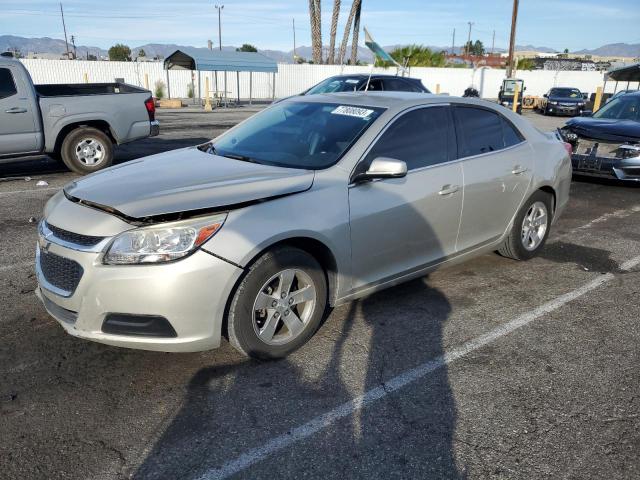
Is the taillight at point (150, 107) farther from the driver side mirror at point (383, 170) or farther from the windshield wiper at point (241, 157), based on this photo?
the driver side mirror at point (383, 170)

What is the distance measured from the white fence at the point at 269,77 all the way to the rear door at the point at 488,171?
82.6 feet

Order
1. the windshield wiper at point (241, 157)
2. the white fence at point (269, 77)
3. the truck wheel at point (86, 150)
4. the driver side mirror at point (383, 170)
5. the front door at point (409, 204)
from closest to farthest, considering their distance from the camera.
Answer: the driver side mirror at point (383, 170), the front door at point (409, 204), the windshield wiper at point (241, 157), the truck wheel at point (86, 150), the white fence at point (269, 77)

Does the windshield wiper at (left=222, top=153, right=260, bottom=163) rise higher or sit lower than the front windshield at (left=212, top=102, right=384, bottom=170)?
lower

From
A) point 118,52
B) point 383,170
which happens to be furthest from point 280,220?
point 118,52

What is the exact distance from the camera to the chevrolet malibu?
3027 millimetres

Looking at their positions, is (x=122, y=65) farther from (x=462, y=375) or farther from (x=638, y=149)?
(x=462, y=375)

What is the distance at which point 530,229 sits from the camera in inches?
215

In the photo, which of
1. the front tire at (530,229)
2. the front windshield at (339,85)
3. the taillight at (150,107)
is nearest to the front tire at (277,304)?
the front tire at (530,229)

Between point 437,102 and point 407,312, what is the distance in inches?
66.3

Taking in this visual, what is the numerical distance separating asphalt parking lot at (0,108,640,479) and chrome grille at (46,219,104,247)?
2.63 feet

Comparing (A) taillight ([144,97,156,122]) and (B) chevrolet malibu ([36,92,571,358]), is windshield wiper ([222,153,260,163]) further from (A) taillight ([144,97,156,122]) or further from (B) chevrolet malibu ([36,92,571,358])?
(A) taillight ([144,97,156,122])

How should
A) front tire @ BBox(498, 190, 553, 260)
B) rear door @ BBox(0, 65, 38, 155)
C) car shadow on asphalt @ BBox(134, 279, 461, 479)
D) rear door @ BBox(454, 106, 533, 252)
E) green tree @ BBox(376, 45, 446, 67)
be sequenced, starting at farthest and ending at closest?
green tree @ BBox(376, 45, 446, 67) < rear door @ BBox(0, 65, 38, 155) < front tire @ BBox(498, 190, 553, 260) < rear door @ BBox(454, 106, 533, 252) < car shadow on asphalt @ BBox(134, 279, 461, 479)

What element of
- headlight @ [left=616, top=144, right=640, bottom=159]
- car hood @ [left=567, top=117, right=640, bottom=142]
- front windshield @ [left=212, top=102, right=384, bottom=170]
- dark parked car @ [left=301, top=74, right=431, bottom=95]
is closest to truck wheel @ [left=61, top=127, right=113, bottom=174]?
dark parked car @ [left=301, top=74, right=431, bottom=95]

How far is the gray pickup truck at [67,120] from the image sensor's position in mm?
8781
